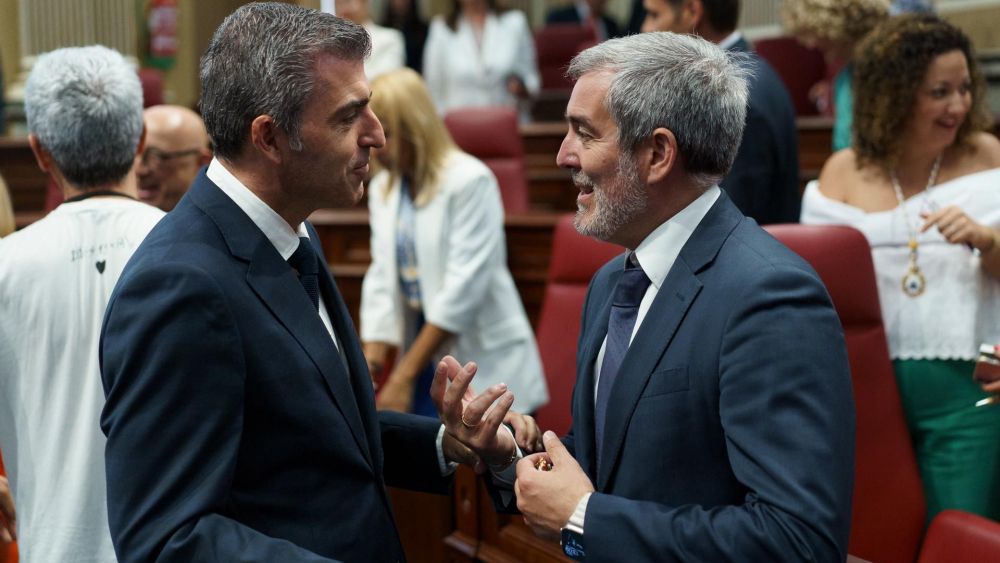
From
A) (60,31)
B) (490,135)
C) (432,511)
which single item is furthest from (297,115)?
(60,31)

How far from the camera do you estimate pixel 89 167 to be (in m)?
1.85

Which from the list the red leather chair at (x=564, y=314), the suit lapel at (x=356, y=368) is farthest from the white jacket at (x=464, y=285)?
the suit lapel at (x=356, y=368)

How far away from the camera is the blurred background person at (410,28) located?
7633 mm

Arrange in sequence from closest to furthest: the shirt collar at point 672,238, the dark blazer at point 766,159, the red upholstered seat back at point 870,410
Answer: the shirt collar at point 672,238
the red upholstered seat back at point 870,410
the dark blazer at point 766,159

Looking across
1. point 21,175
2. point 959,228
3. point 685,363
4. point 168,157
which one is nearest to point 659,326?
point 685,363

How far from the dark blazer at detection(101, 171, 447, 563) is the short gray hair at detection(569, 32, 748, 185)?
464 mm

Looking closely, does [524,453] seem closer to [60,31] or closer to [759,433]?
[759,433]

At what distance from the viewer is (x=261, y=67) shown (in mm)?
1360

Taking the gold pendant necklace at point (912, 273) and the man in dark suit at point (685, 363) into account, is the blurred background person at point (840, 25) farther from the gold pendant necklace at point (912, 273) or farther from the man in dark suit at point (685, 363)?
the man in dark suit at point (685, 363)

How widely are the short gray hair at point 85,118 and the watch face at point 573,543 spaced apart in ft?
3.30

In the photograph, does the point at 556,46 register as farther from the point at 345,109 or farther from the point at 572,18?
the point at 345,109

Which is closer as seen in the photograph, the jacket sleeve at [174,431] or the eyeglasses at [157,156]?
the jacket sleeve at [174,431]

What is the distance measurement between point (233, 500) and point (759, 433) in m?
0.60

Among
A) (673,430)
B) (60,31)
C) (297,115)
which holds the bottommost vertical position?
(60,31)
